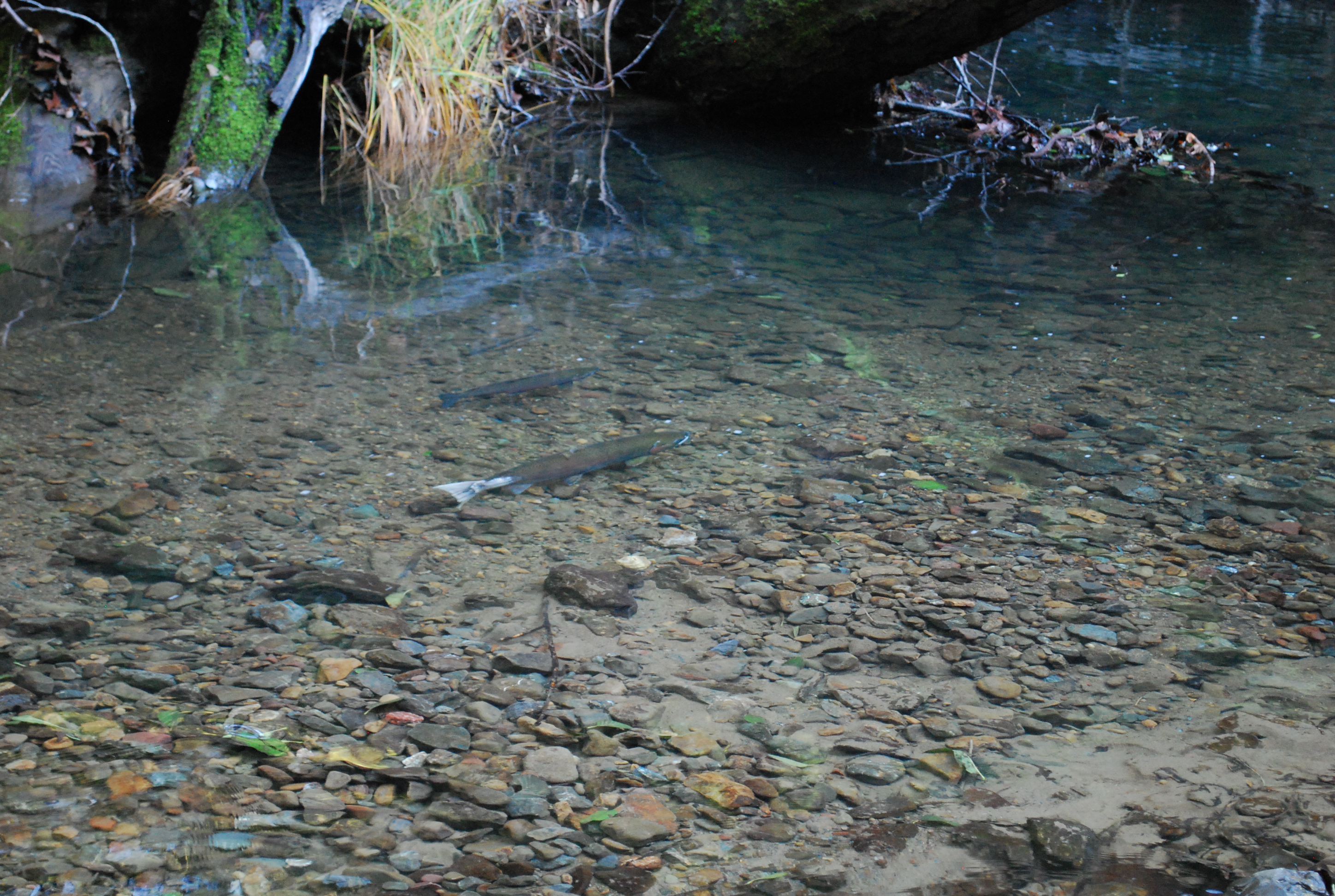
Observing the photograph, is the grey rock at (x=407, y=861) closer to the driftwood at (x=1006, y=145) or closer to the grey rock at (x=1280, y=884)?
the grey rock at (x=1280, y=884)

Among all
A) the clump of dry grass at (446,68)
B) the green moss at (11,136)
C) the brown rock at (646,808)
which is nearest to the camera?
the brown rock at (646,808)

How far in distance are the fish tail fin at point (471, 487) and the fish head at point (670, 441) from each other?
539mm

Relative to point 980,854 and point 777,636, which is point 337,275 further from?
point 980,854

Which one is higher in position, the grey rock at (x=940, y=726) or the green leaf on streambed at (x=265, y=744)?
the green leaf on streambed at (x=265, y=744)

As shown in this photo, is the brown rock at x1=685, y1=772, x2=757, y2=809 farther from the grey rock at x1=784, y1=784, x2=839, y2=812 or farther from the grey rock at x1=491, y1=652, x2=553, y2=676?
the grey rock at x1=491, y1=652, x2=553, y2=676

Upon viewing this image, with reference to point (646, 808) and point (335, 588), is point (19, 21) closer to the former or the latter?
point (335, 588)

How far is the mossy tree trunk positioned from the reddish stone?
558 cm

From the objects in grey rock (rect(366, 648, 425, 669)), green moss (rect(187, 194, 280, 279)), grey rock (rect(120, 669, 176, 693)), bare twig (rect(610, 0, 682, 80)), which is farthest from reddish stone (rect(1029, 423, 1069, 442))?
bare twig (rect(610, 0, 682, 80))

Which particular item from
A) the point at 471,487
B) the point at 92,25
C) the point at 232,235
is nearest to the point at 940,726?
the point at 471,487

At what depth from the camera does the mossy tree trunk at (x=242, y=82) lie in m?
6.67

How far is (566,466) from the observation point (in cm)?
335

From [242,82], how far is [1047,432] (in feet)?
19.2

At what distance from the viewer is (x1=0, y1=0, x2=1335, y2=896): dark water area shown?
189cm

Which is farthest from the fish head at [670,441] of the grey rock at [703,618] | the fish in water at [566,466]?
the grey rock at [703,618]
